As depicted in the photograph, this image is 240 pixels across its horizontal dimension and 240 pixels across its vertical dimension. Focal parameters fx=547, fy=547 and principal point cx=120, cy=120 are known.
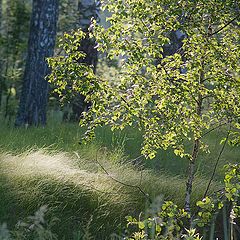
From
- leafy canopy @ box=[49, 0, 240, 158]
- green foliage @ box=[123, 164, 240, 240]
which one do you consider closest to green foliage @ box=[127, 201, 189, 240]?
green foliage @ box=[123, 164, 240, 240]

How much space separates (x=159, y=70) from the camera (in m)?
4.38

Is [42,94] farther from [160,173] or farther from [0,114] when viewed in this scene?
[160,173]

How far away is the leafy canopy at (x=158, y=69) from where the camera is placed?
416 cm

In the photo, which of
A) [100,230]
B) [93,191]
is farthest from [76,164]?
[100,230]

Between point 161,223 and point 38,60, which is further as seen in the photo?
point 38,60

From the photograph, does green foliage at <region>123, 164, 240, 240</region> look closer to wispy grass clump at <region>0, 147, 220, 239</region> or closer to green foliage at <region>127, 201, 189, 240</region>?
green foliage at <region>127, 201, 189, 240</region>

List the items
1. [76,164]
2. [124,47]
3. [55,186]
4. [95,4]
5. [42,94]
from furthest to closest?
[95,4]
[42,94]
[76,164]
[55,186]
[124,47]

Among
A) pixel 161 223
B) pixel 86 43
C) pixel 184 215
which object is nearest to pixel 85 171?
pixel 184 215

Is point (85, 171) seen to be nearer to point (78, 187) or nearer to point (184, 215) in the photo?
point (78, 187)

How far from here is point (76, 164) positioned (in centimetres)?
605

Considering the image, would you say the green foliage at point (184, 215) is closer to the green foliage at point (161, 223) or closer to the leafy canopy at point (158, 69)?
the green foliage at point (161, 223)

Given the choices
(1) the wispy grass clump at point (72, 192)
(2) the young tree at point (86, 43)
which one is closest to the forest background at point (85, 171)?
(1) the wispy grass clump at point (72, 192)

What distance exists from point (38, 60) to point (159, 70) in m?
4.92

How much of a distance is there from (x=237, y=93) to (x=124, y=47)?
97 cm
